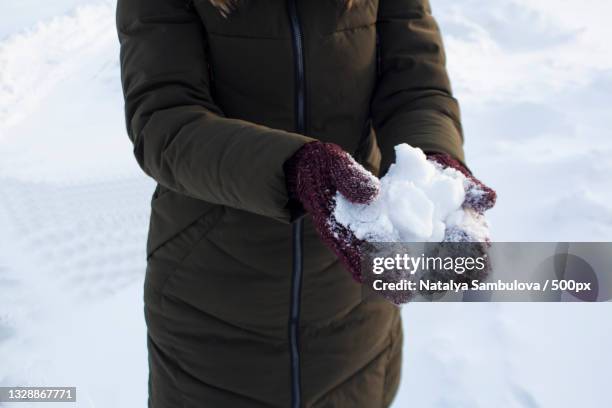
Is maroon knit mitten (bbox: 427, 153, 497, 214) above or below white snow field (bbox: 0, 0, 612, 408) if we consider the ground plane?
above

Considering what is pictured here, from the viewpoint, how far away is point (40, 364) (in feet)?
7.20

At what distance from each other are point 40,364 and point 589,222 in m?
2.22

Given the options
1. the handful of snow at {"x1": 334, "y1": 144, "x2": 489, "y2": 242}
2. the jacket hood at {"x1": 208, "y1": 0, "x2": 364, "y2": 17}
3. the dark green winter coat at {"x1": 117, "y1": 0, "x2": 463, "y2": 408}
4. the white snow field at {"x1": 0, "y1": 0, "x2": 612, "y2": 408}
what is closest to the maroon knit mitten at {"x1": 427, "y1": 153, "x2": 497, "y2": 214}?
the handful of snow at {"x1": 334, "y1": 144, "x2": 489, "y2": 242}

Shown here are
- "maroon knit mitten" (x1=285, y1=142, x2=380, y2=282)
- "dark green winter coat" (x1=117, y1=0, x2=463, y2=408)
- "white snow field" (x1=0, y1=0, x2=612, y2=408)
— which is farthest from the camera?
"white snow field" (x1=0, y1=0, x2=612, y2=408)

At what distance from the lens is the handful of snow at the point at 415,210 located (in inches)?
34.0

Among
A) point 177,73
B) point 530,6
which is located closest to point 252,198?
point 177,73

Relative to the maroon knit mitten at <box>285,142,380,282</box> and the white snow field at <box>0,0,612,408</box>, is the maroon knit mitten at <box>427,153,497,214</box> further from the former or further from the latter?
the white snow field at <box>0,0,612,408</box>

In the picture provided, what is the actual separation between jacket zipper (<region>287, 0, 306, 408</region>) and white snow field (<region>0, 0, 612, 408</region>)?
91 centimetres

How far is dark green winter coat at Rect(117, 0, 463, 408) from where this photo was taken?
1011mm

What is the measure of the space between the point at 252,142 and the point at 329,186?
0.13 meters

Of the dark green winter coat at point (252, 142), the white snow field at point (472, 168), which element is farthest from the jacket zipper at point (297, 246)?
the white snow field at point (472, 168)

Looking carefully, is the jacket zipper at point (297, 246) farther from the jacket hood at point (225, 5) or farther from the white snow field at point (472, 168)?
the white snow field at point (472, 168)

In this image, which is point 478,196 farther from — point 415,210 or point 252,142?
point 252,142

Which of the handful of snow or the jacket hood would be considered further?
the jacket hood
